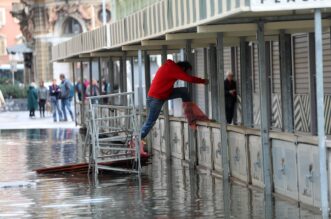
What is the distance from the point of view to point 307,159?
39.1ft

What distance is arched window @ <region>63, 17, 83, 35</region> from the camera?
7036 centimetres

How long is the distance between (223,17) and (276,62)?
47.9 feet

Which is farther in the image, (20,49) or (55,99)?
(20,49)

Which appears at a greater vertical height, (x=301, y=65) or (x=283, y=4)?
(x=283, y=4)

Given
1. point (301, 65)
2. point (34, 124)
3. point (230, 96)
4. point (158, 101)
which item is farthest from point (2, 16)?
point (158, 101)

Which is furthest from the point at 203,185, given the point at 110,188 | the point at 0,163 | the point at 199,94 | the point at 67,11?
the point at 67,11

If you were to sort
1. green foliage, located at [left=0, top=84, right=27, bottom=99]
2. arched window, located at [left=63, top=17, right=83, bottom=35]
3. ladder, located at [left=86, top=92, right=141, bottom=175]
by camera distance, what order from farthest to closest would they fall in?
arched window, located at [left=63, top=17, right=83, bottom=35], green foliage, located at [left=0, top=84, right=27, bottom=99], ladder, located at [left=86, top=92, right=141, bottom=175]

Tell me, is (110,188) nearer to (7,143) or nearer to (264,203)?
(264,203)

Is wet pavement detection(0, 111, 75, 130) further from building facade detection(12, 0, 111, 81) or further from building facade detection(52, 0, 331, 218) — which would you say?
building facade detection(12, 0, 111, 81)

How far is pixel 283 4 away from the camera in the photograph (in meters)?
10.7

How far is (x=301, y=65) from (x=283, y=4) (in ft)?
45.1

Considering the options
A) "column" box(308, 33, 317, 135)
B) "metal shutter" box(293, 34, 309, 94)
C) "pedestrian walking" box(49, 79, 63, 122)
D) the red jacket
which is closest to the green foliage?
"pedestrian walking" box(49, 79, 63, 122)

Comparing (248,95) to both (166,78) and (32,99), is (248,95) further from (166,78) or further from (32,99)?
(32,99)

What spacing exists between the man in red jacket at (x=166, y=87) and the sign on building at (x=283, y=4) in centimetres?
641
